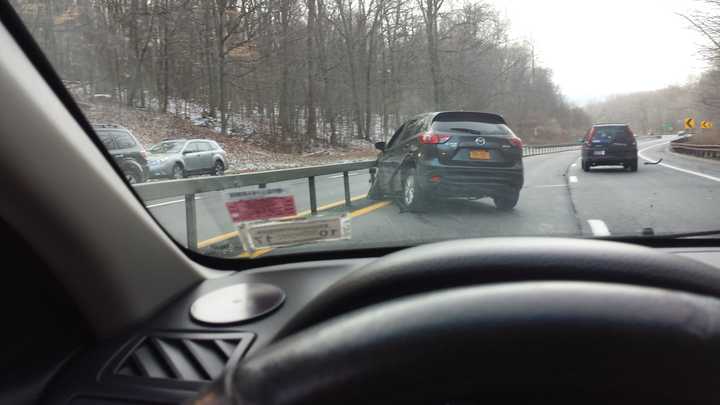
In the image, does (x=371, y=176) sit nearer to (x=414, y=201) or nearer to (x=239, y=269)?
(x=414, y=201)

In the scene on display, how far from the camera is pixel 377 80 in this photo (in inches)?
181

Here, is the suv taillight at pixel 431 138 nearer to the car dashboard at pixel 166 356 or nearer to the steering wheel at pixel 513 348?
the car dashboard at pixel 166 356

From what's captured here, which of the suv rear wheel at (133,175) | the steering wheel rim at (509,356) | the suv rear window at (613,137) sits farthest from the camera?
the suv rear window at (613,137)

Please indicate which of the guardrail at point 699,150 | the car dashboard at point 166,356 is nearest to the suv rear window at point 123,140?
the car dashboard at point 166,356

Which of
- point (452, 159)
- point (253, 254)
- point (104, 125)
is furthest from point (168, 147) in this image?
point (452, 159)

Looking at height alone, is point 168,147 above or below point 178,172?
above

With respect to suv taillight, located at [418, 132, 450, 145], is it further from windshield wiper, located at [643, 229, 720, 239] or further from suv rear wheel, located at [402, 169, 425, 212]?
windshield wiper, located at [643, 229, 720, 239]

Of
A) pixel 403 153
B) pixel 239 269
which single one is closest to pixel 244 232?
pixel 239 269

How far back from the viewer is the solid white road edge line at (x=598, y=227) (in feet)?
10.4

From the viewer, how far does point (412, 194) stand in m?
5.20

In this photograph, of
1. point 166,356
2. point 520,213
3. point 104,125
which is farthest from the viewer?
point 520,213

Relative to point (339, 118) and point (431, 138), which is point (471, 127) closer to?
point (431, 138)

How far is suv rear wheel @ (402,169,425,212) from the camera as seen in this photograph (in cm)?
496

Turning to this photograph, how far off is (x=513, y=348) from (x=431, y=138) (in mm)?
4859
